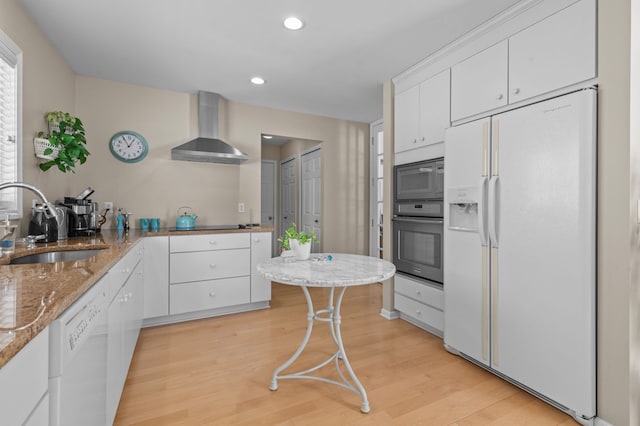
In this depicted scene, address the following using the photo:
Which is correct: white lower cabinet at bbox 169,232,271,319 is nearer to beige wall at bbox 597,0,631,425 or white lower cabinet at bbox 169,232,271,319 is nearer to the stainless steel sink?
the stainless steel sink

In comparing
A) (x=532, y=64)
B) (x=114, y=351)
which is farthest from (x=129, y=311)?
(x=532, y=64)

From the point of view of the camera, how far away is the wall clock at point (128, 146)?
3.52m

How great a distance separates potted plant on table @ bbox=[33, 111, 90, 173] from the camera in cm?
240

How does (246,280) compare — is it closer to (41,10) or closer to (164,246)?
(164,246)

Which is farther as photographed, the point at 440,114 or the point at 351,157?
the point at 351,157

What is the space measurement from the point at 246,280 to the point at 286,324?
2.25ft

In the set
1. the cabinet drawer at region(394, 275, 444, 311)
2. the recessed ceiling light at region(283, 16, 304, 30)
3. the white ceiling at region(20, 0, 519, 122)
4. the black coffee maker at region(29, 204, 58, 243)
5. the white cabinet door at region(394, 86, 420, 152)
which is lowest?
the cabinet drawer at region(394, 275, 444, 311)

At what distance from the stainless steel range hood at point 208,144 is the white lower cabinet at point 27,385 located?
9.68 feet

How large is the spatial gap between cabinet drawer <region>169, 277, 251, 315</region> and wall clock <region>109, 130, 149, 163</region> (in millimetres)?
1519

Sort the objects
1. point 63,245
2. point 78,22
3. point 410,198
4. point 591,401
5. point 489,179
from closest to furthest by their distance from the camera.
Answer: point 591,401, point 63,245, point 489,179, point 78,22, point 410,198

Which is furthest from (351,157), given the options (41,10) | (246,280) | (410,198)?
(41,10)

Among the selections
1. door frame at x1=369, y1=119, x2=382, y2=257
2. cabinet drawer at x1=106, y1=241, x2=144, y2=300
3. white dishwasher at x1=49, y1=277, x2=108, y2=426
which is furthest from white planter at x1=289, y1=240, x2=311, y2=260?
door frame at x1=369, y1=119, x2=382, y2=257

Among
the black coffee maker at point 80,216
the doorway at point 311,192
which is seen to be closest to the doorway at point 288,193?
the doorway at point 311,192

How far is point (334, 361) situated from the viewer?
7.94ft
